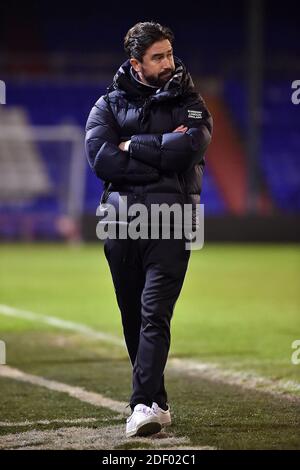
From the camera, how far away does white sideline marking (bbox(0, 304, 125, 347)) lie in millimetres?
9609

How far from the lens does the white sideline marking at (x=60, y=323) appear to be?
961cm

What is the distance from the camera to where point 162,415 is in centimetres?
523

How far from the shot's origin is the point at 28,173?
89.0 ft

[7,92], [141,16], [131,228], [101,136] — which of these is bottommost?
[131,228]

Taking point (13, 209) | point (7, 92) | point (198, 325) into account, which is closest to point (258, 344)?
point (198, 325)

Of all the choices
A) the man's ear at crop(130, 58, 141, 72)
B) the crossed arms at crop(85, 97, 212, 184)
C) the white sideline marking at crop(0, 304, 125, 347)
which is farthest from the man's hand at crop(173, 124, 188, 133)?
the white sideline marking at crop(0, 304, 125, 347)

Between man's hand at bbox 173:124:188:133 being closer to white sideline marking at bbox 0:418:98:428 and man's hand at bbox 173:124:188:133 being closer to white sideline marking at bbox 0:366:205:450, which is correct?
white sideline marking at bbox 0:366:205:450

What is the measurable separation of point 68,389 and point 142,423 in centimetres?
183

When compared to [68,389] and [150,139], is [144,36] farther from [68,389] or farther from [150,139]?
[68,389]

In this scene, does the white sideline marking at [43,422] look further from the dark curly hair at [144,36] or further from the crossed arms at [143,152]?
the dark curly hair at [144,36]
